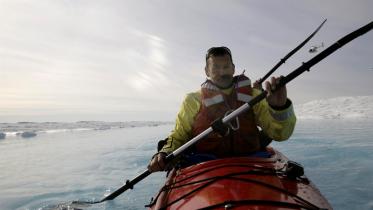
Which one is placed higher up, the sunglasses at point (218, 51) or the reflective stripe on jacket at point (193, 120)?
the sunglasses at point (218, 51)

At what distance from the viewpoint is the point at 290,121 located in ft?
10.00

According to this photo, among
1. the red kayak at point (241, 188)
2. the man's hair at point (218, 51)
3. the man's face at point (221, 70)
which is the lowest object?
the red kayak at point (241, 188)

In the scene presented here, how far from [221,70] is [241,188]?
1627 millimetres

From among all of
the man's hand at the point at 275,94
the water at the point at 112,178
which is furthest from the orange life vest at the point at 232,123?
the water at the point at 112,178

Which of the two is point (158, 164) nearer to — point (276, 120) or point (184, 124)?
point (184, 124)

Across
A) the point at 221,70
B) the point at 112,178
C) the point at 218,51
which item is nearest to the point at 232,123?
the point at 221,70

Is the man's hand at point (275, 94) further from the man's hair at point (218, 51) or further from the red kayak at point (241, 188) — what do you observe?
the man's hair at point (218, 51)

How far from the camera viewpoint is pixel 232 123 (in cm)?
340

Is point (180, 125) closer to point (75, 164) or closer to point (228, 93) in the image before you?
point (228, 93)

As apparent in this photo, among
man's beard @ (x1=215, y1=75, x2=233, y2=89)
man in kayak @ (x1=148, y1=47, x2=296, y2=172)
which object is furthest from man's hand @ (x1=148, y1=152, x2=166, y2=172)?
man's beard @ (x1=215, y1=75, x2=233, y2=89)

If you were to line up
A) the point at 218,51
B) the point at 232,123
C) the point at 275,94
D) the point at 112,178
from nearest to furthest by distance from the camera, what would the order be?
the point at 275,94
the point at 232,123
the point at 218,51
the point at 112,178

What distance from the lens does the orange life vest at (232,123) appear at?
3.41 meters

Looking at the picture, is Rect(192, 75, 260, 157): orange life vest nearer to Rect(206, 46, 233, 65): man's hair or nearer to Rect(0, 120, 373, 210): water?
Rect(206, 46, 233, 65): man's hair

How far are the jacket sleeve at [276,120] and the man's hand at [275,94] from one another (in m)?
0.08
